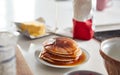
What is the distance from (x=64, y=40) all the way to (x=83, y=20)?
0.17 metres

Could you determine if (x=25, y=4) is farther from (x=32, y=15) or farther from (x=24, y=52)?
(x=24, y=52)

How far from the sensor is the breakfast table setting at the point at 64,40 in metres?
0.77

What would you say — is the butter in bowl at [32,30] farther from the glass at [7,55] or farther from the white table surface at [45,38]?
the glass at [7,55]

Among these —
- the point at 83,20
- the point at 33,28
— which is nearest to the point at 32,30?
the point at 33,28

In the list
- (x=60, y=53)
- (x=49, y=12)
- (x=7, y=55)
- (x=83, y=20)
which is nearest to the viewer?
(x=7, y=55)

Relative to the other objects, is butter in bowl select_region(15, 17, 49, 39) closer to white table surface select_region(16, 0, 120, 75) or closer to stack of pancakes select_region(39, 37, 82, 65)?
white table surface select_region(16, 0, 120, 75)

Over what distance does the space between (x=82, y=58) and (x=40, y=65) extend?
135 mm

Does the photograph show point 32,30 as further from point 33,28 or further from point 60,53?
point 60,53

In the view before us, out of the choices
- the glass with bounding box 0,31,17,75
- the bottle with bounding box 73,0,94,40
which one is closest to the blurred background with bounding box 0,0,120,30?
the bottle with bounding box 73,0,94,40

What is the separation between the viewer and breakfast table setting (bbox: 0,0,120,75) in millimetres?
773

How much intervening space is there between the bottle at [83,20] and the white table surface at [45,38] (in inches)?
1.1

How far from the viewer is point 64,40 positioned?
0.84 m

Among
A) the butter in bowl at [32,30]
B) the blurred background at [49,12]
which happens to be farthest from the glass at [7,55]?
the blurred background at [49,12]

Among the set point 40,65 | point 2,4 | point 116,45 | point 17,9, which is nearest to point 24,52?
point 40,65
